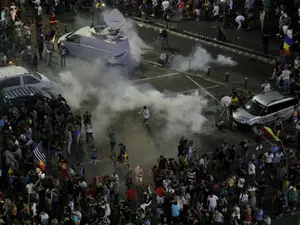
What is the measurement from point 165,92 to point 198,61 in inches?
189

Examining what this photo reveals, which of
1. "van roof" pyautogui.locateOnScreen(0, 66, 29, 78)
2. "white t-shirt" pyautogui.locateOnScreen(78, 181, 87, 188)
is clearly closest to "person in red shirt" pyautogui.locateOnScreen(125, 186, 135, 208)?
"white t-shirt" pyautogui.locateOnScreen(78, 181, 87, 188)

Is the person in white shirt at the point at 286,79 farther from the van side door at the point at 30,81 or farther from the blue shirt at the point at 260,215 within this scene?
the van side door at the point at 30,81

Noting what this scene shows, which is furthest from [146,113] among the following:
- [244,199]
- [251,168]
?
[244,199]

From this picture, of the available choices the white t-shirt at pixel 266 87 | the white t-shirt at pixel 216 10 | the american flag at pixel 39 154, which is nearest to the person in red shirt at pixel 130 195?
the american flag at pixel 39 154

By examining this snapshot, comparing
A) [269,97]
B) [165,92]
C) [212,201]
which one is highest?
[269,97]

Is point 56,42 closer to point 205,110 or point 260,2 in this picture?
point 205,110

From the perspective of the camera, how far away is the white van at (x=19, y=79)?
29.3m

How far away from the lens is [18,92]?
93.6 feet

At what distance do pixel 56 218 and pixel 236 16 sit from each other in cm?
2391

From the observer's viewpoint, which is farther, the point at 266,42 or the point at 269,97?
the point at 266,42

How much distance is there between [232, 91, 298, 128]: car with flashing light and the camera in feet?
94.7

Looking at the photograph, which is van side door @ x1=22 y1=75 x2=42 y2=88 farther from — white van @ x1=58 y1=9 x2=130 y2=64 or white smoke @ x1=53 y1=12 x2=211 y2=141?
white van @ x1=58 y1=9 x2=130 y2=64

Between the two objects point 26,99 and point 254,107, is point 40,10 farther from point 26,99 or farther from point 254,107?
point 254,107

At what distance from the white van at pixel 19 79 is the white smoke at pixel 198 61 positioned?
8.69 m
